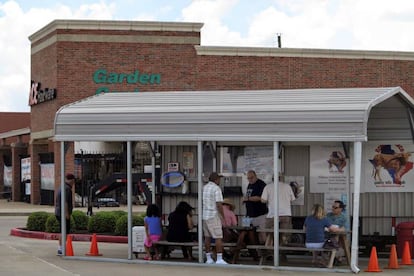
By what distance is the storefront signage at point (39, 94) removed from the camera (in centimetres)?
3836

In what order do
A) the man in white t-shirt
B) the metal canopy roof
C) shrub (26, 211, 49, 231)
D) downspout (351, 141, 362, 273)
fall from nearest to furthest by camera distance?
downspout (351, 141, 362, 273) → the metal canopy roof → the man in white t-shirt → shrub (26, 211, 49, 231)

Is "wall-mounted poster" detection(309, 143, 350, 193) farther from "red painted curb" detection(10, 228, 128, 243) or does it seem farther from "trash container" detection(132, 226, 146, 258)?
"red painted curb" detection(10, 228, 128, 243)

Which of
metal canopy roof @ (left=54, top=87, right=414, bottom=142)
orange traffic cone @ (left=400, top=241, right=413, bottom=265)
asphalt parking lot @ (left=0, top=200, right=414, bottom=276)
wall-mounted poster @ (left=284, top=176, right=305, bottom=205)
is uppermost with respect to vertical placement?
metal canopy roof @ (left=54, top=87, right=414, bottom=142)

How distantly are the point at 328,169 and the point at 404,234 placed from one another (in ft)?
6.40

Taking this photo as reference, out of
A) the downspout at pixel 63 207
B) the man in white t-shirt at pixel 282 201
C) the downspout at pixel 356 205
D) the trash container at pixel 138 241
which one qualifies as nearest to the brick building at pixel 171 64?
the downspout at pixel 63 207

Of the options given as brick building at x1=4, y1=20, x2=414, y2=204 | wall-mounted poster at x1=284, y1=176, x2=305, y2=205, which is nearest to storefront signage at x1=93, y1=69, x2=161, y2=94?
brick building at x1=4, y1=20, x2=414, y2=204

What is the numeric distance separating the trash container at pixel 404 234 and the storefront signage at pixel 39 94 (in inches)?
935

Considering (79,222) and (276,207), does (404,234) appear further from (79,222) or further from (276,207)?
(79,222)

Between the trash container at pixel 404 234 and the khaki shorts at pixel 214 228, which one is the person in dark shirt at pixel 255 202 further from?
the trash container at pixel 404 234

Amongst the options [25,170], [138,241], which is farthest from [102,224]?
[25,170]

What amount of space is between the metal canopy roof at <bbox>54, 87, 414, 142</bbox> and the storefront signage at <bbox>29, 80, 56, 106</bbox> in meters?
21.2

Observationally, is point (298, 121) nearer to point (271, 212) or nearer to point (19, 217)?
point (271, 212)

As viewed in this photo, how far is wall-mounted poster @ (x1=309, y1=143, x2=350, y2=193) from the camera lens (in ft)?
56.4

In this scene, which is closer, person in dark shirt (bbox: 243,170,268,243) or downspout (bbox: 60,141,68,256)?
person in dark shirt (bbox: 243,170,268,243)
